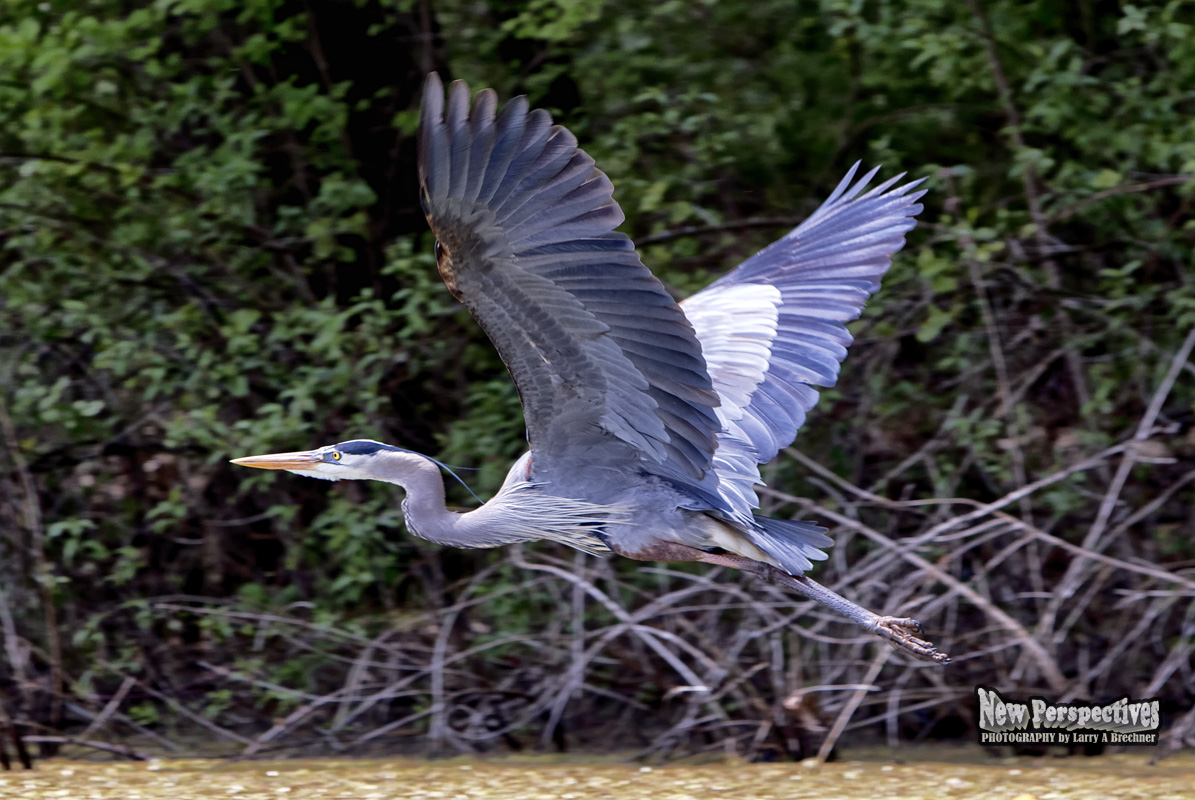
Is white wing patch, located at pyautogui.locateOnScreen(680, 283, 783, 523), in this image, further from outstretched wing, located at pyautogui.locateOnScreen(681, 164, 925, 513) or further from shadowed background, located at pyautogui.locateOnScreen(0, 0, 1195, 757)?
shadowed background, located at pyautogui.locateOnScreen(0, 0, 1195, 757)

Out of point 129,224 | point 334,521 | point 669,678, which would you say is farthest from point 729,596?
point 129,224

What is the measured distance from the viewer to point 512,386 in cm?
603

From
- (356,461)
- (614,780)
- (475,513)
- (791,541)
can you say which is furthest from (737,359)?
(614,780)

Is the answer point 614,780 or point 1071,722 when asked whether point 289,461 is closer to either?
point 614,780

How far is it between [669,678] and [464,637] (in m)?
0.85

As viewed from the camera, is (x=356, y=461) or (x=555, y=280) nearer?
(x=555, y=280)

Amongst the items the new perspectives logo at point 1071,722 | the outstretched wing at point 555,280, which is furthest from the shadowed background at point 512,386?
the outstretched wing at point 555,280

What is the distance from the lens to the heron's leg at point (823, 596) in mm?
3977

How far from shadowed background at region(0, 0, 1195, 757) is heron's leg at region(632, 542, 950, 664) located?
974mm

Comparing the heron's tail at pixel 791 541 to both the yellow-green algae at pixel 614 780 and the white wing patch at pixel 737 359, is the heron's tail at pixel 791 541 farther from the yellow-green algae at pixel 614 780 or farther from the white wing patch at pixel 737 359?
the yellow-green algae at pixel 614 780

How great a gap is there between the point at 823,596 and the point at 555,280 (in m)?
1.32

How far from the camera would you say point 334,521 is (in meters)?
5.84

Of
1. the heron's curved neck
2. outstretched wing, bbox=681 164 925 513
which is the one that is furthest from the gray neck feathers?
outstretched wing, bbox=681 164 925 513

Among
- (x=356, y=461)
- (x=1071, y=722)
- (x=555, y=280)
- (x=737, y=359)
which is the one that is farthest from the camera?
(x=1071, y=722)
